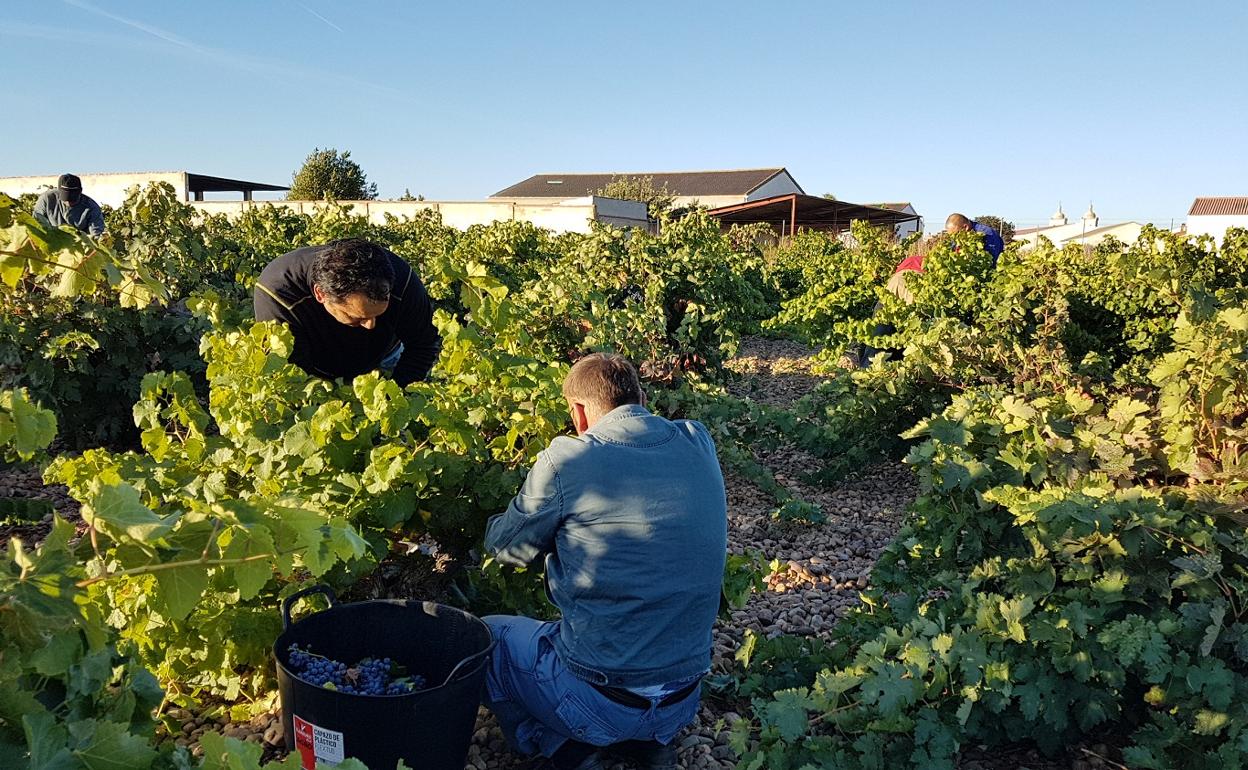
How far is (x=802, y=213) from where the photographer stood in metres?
34.2

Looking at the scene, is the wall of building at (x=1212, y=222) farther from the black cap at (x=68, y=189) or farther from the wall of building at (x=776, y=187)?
the black cap at (x=68, y=189)

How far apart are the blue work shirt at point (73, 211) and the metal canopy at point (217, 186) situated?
2658 centimetres

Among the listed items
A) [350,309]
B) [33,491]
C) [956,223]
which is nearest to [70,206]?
[33,491]

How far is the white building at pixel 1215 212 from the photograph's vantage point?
35750mm

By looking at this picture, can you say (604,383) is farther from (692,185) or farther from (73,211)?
(692,185)

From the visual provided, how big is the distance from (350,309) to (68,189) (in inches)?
206

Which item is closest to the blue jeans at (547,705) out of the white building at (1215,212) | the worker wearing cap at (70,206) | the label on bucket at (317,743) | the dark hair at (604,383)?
the label on bucket at (317,743)

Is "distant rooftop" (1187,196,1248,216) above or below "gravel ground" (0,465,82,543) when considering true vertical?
above

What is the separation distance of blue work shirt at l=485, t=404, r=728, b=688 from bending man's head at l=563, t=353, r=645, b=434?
0.06 meters

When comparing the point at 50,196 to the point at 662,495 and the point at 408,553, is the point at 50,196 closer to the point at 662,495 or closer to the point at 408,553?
the point at 408,553

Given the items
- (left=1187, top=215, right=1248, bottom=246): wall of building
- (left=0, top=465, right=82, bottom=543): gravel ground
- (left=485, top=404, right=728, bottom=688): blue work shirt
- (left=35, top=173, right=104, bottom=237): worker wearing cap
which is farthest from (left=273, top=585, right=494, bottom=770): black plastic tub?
(left=1187, top=215, right=1248, bottom=246): wall of building

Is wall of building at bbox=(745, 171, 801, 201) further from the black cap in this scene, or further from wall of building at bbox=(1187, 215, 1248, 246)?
the black cap

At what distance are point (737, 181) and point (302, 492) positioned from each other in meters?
53.0

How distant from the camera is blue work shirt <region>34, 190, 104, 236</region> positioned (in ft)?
23.1
